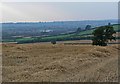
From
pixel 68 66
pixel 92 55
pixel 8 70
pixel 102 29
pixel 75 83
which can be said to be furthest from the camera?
pixel 102 29

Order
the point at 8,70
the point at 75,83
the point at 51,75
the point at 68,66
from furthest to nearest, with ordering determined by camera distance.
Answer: the point at 68,66 → the point at 8,70 → the point at 51,75 → the point at 75,83

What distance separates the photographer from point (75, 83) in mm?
14352

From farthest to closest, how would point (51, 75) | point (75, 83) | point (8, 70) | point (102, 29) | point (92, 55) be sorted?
point (102, 29), point (92, 55), point (8, 70), point (51, 75), point (75, 83)

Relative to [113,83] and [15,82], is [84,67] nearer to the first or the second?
[113,83]

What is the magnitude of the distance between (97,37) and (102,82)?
44.6 meters

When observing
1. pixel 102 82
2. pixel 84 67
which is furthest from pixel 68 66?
pixel 102 82

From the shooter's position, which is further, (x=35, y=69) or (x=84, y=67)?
(x=84, y=67)

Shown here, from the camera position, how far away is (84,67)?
72.3 ft

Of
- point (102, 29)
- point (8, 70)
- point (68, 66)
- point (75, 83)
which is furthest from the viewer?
point (102, 29)

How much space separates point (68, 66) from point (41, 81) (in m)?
6.93

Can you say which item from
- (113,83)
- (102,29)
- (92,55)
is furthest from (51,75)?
(102,29)

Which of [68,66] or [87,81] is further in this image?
[68,66]

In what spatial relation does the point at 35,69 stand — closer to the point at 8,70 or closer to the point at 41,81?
the point at 8,70

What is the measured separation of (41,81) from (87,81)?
88.5 inches
